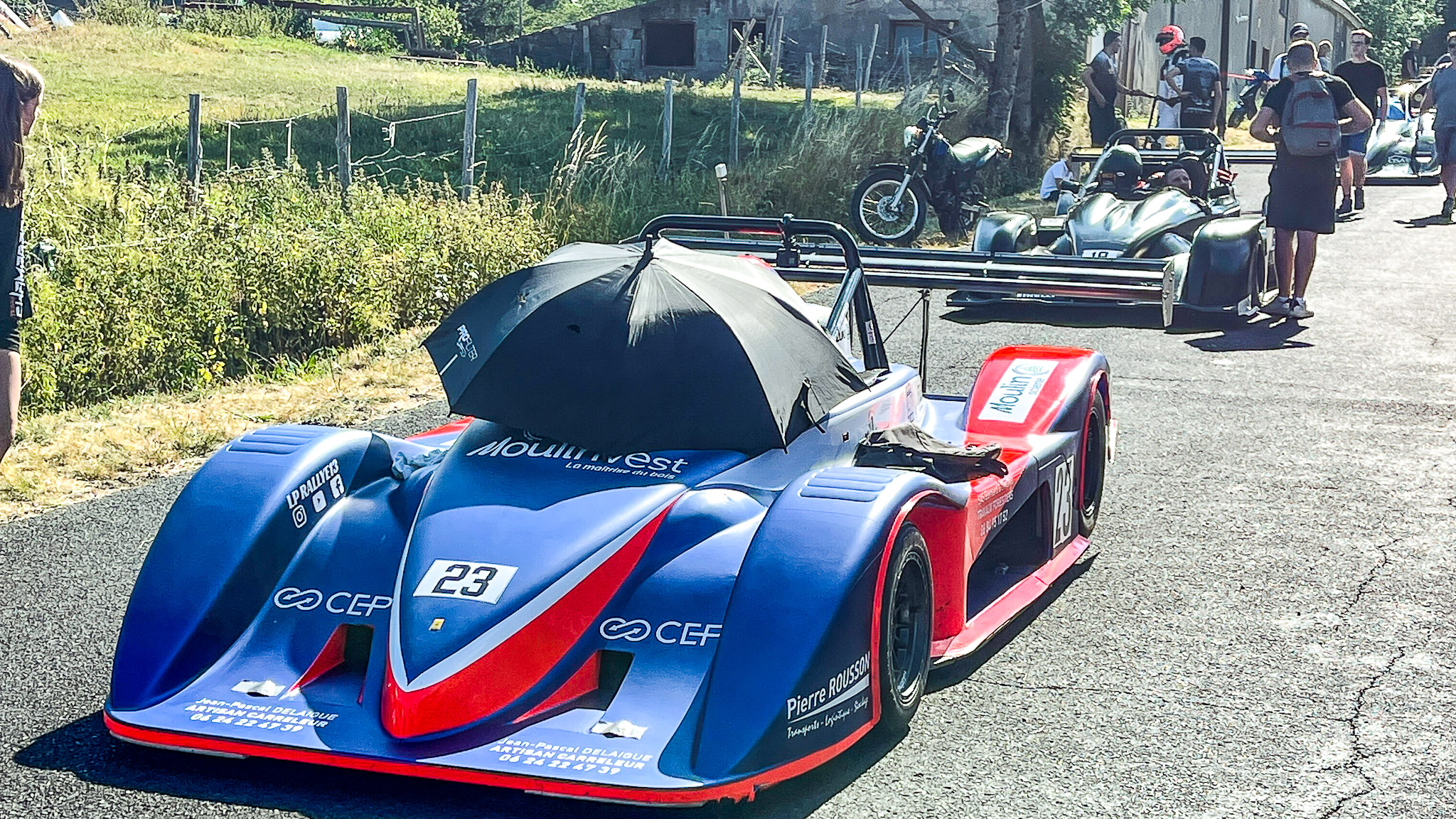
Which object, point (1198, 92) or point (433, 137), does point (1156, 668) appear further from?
point (433, 137)

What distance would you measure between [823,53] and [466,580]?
31.6 meters

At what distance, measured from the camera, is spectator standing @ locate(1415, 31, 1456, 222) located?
17156 mm

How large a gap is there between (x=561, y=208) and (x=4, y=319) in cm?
875

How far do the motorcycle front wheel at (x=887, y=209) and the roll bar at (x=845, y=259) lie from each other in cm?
968

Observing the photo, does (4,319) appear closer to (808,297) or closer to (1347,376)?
(1347,376)

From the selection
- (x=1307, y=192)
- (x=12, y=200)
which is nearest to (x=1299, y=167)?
(x=1307, y=192)

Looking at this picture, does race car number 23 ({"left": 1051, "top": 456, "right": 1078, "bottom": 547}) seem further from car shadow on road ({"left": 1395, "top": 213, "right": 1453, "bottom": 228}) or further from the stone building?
the stone building

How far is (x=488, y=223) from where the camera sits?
39.9 feet

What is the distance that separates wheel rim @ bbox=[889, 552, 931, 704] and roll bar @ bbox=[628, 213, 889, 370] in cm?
123

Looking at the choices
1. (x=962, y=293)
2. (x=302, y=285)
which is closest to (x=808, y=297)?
(x=962, y=293)

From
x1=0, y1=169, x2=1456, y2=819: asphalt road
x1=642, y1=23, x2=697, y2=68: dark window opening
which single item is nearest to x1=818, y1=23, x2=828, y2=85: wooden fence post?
x1=642, y1=23, x2=697, y2=68: dark window opening

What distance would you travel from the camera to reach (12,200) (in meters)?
5.38

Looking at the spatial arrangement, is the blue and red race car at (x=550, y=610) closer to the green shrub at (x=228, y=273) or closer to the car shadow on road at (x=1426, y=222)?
the green shrub at (x=228, y=273)

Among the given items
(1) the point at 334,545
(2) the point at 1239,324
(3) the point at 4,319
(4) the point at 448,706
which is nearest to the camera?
(4) the point at 448,706
